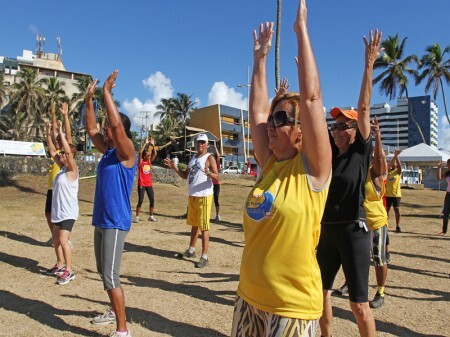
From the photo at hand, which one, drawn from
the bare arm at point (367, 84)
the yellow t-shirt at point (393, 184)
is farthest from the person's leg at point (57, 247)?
the yellow t-shirt at point (393, 184)

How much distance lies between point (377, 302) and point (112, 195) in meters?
3.32

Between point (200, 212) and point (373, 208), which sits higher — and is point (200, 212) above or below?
below

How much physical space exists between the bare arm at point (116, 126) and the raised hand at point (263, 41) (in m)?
1.48

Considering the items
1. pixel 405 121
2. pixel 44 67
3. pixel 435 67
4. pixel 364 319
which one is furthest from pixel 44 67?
pixel 405 121

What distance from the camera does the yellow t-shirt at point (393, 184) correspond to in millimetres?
9828

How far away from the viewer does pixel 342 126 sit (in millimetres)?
3125

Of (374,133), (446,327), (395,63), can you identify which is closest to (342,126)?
(374,133)

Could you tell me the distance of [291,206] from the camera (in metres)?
1.84

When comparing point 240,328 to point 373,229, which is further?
point 373,229

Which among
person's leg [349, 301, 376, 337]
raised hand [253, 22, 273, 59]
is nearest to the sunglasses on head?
A: raised hand [253, 22, 273, 59]

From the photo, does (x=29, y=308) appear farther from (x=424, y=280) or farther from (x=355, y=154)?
(x=424, y=280)

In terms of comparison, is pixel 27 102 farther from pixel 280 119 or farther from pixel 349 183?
pixel 280 119

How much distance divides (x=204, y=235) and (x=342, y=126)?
12.9 feet

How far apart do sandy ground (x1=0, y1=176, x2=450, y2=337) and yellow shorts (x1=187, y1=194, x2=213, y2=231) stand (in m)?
0.69
